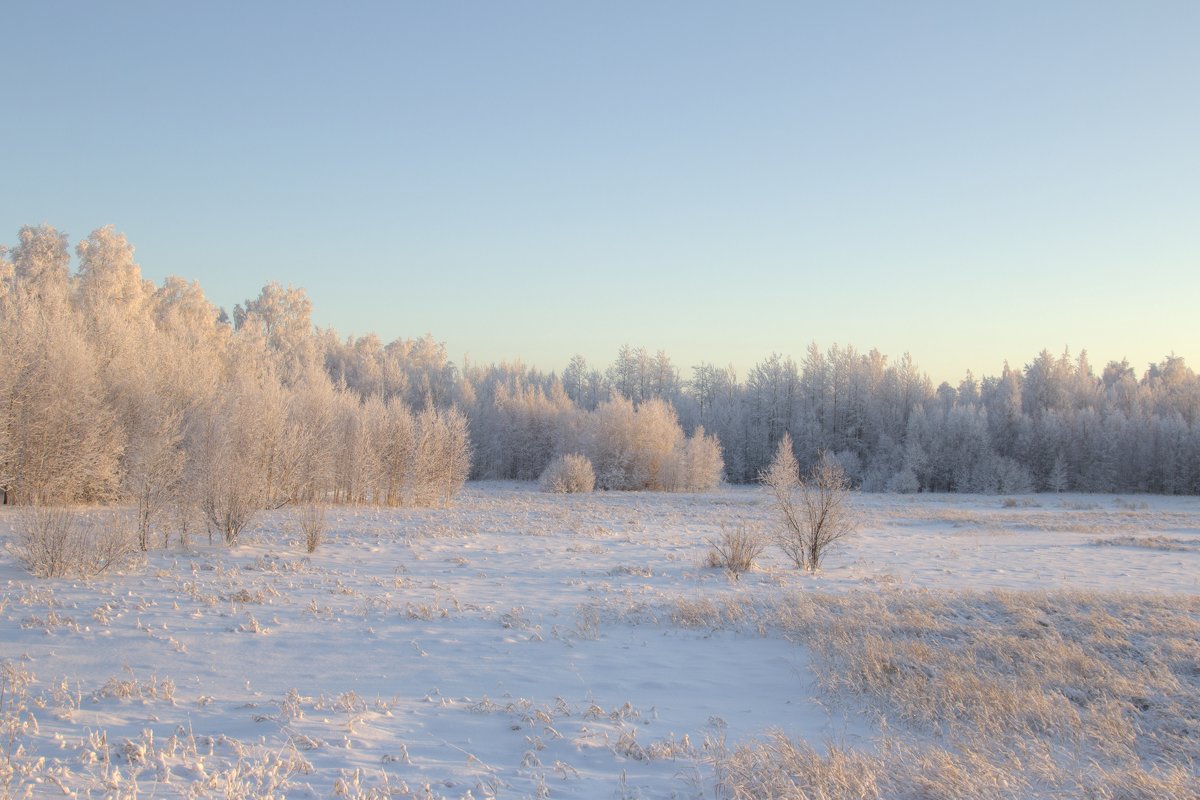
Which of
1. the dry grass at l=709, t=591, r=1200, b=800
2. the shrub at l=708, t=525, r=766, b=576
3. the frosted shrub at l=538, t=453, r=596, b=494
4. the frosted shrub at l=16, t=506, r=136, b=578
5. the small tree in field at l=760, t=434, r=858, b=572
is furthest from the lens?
the frosted shrub at l=538, t=453, r=596, b=494

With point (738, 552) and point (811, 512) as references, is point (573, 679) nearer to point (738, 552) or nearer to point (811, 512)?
point (738, 552)

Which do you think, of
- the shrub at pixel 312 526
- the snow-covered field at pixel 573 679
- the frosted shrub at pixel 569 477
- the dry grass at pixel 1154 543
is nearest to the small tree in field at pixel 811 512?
the snow-covered field at pixel 573 679

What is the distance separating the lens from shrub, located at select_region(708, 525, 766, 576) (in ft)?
46.2

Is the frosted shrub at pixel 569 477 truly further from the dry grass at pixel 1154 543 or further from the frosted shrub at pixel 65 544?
the frosted shrub at pixel 65 544

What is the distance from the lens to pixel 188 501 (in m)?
14.6

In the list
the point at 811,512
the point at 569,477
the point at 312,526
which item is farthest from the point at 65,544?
the point at 569,477

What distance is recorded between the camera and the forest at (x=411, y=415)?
21.9m

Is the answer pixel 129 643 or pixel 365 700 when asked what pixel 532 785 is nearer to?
pixel 365 700

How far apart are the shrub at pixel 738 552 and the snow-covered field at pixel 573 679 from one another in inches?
21.9

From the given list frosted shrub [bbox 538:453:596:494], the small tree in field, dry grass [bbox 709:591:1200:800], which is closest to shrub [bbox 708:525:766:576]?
the small tree in field

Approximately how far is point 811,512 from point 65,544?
13721mm

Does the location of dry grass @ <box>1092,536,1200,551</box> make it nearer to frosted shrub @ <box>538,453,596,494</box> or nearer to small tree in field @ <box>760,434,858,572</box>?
small tree in field @ <box>760,434,858,572</box>

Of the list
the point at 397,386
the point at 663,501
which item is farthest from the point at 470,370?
the point at 663,501

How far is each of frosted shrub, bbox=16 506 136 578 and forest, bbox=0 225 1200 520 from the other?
7.03 ft
